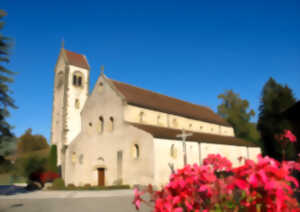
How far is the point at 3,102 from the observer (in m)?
16.4

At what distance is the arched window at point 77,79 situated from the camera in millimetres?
41406

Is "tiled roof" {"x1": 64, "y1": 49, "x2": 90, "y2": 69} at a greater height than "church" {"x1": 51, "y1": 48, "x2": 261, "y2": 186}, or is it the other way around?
"tiled roof" {"x1": 64, "y1": 49, "x2": 90, "y2": 69}

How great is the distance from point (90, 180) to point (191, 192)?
2643cm

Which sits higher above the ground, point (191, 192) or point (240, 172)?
point (240, 172)

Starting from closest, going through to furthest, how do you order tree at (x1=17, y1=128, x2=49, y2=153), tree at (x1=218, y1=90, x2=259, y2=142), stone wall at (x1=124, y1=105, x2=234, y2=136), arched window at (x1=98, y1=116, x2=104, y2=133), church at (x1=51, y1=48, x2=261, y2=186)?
church at (x1=51, y1=48, x2=261, y2=186)
stone wall at (x1=124, y1=105, x2=234, y2=136)
arched window at (x1=98, y1=116, x2=104, y2=133)
tree at (x1=218, y1=90, x2=259, y2=142)
tree at (x1=17, y1=128, x2=49, y2=153)

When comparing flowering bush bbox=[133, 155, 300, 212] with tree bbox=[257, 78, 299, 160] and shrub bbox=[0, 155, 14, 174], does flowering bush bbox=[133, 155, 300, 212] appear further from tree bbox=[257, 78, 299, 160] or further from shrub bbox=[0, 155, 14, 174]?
tree bbox=[257, 78, 299, 160]

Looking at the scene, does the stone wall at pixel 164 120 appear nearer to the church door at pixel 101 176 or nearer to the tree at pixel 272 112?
the church door at pixel 101 176

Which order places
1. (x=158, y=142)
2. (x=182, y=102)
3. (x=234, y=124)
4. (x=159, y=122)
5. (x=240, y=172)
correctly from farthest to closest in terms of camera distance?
(x=234, y=124) < (x=182, y=102) < (x=159, y=122) < (x=158, y=142) < (x=240, y=172)

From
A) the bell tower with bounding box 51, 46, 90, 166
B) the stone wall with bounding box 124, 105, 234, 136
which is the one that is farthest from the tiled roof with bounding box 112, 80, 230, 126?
the bell tower with bounding box 51, 46, 90, 166

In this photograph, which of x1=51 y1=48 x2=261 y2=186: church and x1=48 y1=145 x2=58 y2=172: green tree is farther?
x1=48 y1=145 x2=58 y2=172: green tree

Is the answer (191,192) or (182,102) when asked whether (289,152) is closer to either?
(182,102)

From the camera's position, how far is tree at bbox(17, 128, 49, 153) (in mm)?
76875

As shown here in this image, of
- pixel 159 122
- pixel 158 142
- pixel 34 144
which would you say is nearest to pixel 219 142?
pixel 159 122

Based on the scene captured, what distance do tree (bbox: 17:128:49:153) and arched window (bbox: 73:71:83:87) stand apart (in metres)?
45.2
